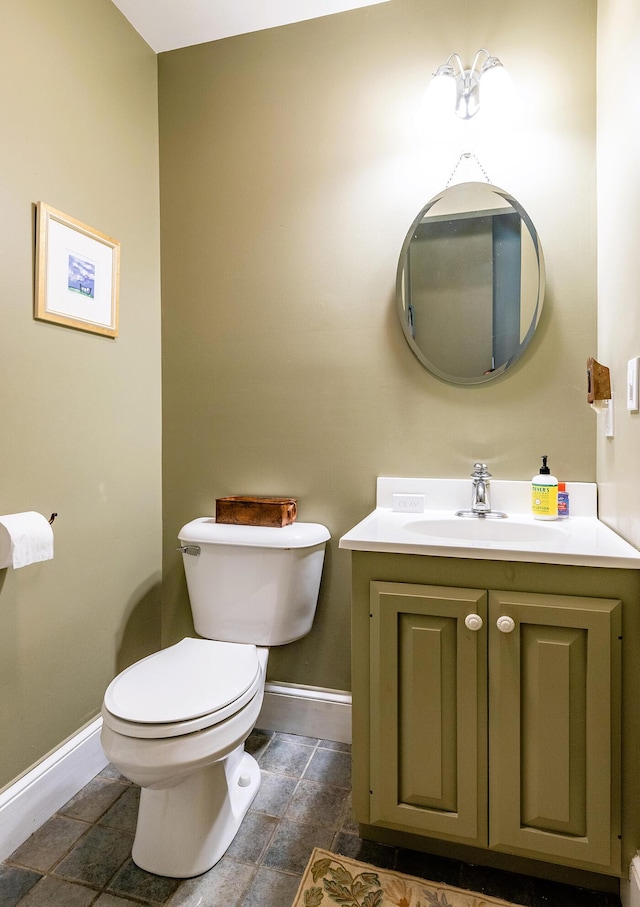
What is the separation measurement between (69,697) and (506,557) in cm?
133

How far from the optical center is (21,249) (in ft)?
4.50

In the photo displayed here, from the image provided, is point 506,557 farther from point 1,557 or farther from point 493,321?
point 1,557

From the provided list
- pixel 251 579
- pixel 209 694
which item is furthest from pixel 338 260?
pixel 209 694

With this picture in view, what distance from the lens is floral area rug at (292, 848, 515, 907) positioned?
1161 millimetres

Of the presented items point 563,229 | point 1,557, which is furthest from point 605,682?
point 1,557

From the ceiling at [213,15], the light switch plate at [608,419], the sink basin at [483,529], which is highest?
the ceiling at [213,15]

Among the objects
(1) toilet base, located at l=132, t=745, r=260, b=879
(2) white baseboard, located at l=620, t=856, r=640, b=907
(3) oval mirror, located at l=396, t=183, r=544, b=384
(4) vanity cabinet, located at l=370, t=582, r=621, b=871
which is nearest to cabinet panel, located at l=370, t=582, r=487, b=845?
(4) vanity cabinet, located at l=370, t=582, r=621, b=871

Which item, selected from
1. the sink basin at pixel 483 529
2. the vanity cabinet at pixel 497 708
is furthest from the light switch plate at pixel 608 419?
the vanity cabinet at pixel 497 708

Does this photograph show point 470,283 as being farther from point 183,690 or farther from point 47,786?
point 47,786

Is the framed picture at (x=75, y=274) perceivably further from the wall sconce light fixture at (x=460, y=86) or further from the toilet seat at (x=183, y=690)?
the wall sconce light fixture at (x=460, y=86)

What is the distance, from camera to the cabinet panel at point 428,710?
3.80 ft

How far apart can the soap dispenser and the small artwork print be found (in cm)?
147

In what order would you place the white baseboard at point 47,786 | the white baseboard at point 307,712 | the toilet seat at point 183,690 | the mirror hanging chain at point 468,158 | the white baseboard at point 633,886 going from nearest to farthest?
the white baseboard at point 633,886 → the toilet seat at point 183,690 → the white baseboard at point 47,786 → the mirror hanging chain at point 468,158 → the white baseboard at point 307,712

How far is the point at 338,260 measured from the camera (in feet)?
5.83
